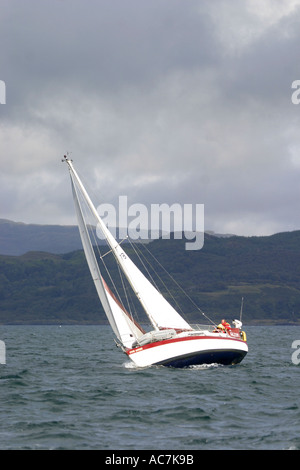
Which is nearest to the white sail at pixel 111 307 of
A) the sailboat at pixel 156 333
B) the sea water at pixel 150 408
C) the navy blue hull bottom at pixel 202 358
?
the sailboat at pixel 156 333

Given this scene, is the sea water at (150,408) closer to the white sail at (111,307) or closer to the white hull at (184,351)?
the white hull at (184,351)

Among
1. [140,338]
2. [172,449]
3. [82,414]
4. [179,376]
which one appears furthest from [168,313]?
[172,449]

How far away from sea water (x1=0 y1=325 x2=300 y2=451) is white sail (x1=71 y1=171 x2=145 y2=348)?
1860 mm

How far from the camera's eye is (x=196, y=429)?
2178 cm

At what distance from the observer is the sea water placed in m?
20.2

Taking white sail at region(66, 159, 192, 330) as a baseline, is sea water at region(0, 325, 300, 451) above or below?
below

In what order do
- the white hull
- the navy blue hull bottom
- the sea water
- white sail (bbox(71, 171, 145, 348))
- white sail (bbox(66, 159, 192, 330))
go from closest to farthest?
the sea water → the white hull → the navy blue hull bottom → white sail (bbox(66, 159, 192, 330)) → white sail (bbox(71, 171, 145, 348))

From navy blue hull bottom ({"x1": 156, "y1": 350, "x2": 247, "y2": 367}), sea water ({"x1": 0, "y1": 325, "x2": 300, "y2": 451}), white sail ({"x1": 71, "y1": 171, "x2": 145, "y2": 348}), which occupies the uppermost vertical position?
white sail ({"x1": 71, "y1": 171, "x2": 145, "y2": 348})

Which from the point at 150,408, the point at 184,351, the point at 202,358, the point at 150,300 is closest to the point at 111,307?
the point at 150,300

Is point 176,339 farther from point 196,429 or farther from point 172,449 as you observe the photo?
point 172,449

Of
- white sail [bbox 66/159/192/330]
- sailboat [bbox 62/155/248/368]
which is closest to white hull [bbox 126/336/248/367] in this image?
sailboat [bbox 62/155/248/368]

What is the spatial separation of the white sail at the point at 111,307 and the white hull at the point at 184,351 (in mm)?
2046

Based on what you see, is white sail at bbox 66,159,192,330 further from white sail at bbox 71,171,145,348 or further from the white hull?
the white hull
